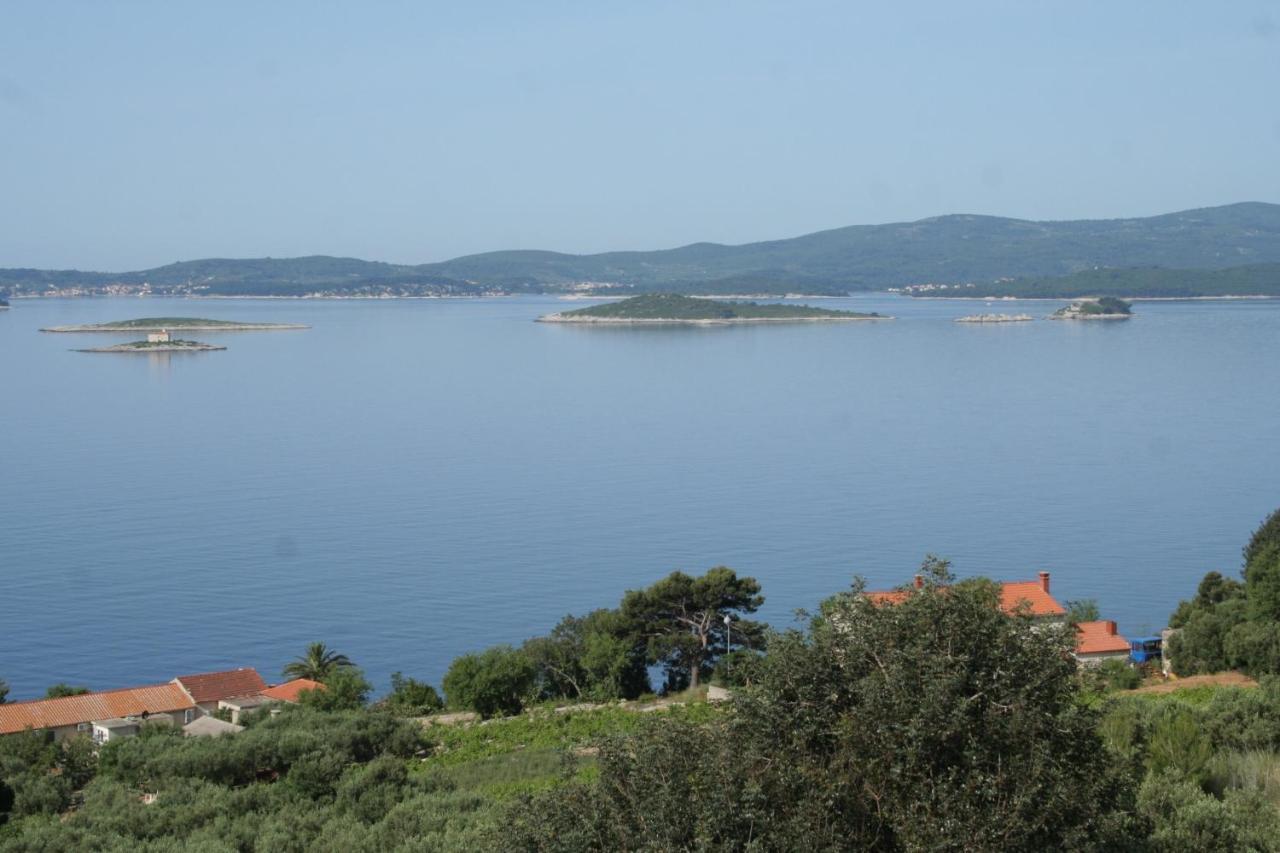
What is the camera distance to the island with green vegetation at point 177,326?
107438 mm

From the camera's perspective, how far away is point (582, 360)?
255ft

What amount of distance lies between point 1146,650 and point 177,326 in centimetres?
10094

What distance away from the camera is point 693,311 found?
130m

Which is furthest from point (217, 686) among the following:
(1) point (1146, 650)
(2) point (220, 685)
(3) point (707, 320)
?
(3) point (707, 320)

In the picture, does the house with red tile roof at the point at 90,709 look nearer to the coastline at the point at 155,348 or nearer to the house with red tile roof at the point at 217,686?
the house with red tile roof at the point at 217,686

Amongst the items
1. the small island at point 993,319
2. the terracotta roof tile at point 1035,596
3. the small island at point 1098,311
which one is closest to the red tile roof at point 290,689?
the terracotta roof tile at point 1035,596

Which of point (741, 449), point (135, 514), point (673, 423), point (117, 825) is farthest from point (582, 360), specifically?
point (117, 825)

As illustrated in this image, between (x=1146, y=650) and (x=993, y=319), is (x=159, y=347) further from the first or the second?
(x=1146, y=650)

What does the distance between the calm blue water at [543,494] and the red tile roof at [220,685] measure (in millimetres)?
2412

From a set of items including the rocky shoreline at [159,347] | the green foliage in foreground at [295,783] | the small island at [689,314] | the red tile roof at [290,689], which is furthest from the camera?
the small island at [689,314]

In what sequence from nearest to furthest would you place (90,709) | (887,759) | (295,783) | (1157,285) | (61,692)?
(887,759)
(295,783)
(90,709)
(61,692)
(1157,285)

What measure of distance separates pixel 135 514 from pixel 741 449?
16475 millimetres

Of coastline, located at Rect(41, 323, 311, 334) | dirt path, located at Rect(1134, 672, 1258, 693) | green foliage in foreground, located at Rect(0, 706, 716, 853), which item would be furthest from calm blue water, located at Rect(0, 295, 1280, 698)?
coastline, located at Rect(41, 323, 311, 334)

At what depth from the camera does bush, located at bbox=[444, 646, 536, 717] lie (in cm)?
1606
